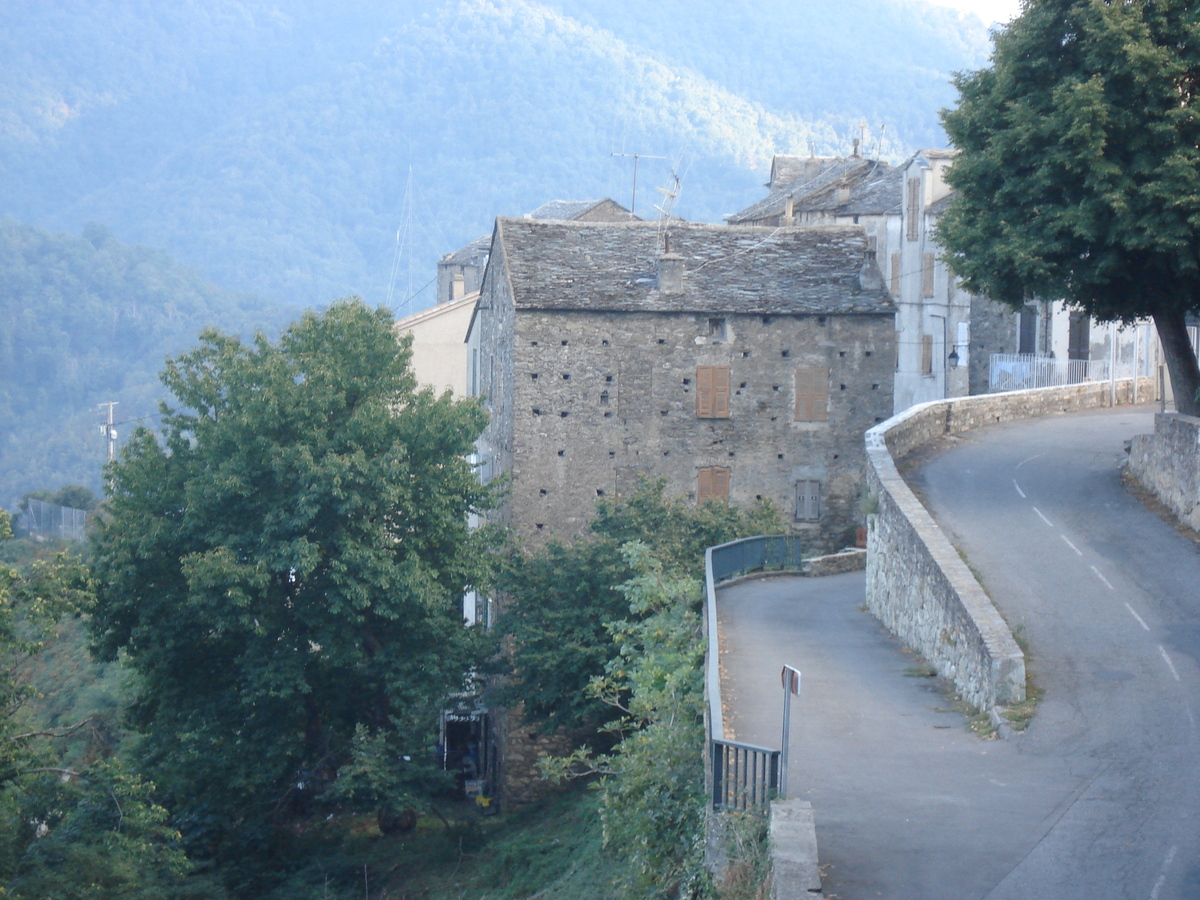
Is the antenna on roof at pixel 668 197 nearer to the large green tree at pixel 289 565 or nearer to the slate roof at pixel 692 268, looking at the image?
the slate roof at pixel 692 268

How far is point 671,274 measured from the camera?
3177 cm

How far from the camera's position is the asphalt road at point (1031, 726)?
8.97 m

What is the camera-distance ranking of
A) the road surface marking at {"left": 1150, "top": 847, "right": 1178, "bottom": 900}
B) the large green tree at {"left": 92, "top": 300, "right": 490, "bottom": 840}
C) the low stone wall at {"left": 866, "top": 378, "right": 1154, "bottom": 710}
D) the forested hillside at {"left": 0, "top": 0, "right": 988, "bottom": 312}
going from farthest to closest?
the forested hillside at {"left": 0, "top": 0, "right": 988, "bottom": 312} < the large green tree at {"left": 92, "top": 300, "right": 490, "bottom": 840} < the low stone wall at {"left": 866, "top": 378, "right": 1154, "bottom": 710} < the road surface marking at {"left": 1150, "top": 847, "right": 1178, "bottom": 900}

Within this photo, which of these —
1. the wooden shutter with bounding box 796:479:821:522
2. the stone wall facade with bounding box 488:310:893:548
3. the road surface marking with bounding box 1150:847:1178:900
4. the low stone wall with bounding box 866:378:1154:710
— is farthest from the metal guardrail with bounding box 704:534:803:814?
the wooden shutter with bounding box 796:479:821:522

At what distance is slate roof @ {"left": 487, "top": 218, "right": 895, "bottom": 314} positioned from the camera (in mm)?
31375

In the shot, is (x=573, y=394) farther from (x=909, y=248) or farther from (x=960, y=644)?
(x=960, y=644)

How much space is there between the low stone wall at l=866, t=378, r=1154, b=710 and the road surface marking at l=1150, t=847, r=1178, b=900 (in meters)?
3.83

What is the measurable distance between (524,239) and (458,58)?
580 feet

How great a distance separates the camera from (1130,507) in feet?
66.5

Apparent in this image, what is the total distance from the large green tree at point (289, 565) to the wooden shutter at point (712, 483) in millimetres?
7766

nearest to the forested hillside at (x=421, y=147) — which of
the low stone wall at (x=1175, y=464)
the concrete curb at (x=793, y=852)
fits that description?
the low stone wall at (x=1175, y=464)

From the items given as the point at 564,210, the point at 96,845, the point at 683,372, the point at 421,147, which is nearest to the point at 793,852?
the point at 96,845

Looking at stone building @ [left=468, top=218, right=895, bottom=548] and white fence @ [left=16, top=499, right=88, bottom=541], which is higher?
stone building @ [left=468, top=218, right=895, bottom=548]

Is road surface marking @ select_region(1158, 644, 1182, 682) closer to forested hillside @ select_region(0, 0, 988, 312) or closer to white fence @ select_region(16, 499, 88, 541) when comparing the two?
white fence @ select_region(16, 499, 88, 541)
